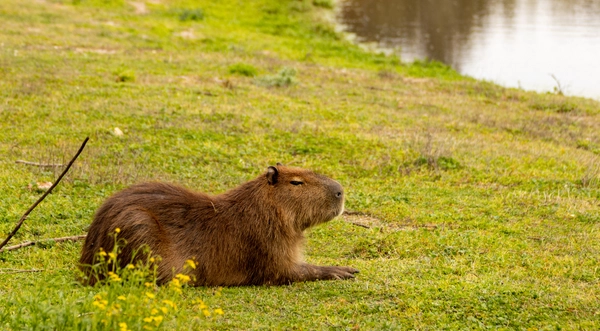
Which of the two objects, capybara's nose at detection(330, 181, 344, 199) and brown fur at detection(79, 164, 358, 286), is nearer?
brown fur at detection(79, 164, 358, 286)

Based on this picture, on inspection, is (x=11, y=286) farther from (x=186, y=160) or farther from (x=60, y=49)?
(x=60, y=49)

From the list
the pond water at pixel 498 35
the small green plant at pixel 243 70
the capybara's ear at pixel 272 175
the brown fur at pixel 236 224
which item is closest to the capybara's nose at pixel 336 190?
the brown fur at pixel 236 224

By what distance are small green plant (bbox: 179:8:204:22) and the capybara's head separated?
18.5m

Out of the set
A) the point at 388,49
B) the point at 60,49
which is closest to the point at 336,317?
the point at 60,49

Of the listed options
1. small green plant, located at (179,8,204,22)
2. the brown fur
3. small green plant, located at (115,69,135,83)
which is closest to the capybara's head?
the brown fur

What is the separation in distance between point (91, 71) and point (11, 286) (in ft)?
30.4

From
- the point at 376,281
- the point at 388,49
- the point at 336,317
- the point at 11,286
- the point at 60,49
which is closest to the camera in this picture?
the point at 336,317

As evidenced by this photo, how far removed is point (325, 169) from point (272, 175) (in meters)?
3.70

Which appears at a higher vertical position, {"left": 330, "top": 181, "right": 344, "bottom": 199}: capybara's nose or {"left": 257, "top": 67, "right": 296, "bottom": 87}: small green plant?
{"left": 330, "top": 181, "right": 344, "bottom": 199}: capybara's nose

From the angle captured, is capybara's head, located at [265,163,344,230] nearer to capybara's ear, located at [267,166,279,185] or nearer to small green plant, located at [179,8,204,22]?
capybara's ear, located at [267,166,279,185]

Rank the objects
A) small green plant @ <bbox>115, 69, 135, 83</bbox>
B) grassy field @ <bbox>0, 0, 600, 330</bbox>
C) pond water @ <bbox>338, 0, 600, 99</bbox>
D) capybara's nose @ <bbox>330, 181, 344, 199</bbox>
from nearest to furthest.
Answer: grassy field @ <bbox>0, 0, 600, 330</bbox> → capybara's nose @ <bbox>330, 181, 344, 199</bbox> → small green plant @ <bbox>115, 69, 135, 83</bbox> → pond water @ <bbox>338, 0, 600, 99</bbox>

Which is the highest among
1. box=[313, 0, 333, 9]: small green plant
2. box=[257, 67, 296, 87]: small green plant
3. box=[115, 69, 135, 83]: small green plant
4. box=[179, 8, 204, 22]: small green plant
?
box=[179, 8, 204, 22]: small green plant

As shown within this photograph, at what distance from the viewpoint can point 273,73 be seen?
51.9ft

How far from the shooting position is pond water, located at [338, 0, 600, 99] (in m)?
19.7
